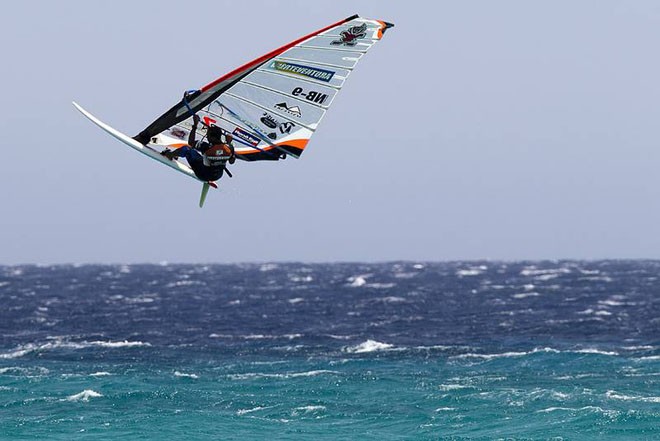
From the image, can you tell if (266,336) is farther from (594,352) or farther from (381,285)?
(381,285)

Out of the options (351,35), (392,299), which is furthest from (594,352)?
(392,299)

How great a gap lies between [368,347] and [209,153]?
37257mm

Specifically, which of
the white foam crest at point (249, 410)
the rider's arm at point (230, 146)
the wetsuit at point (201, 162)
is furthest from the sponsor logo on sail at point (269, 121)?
the white foam crest at point (249, 410)

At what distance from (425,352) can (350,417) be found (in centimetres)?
1715

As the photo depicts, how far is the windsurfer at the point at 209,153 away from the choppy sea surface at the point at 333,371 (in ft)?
52.5

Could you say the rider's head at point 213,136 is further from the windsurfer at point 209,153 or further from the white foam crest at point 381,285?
the white foam crest at point 381,285

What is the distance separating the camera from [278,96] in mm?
18781

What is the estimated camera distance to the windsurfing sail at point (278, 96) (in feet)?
59.6

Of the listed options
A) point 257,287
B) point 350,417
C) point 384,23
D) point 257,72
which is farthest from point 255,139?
point 257,287

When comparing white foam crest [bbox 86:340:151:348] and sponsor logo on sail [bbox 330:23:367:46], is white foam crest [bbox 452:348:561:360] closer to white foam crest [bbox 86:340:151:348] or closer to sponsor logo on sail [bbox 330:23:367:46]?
white foam crest [bbox 86:340:151:348]

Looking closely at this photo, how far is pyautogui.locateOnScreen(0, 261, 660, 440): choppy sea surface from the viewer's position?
34.7 metres

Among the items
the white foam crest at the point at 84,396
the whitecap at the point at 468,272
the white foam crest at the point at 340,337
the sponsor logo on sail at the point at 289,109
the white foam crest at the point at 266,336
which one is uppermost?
the sponsor logo on sail at the point at 289,109

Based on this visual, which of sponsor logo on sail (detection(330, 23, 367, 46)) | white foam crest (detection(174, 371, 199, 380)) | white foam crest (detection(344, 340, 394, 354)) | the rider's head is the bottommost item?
white foam crest (detection(174, 371, 199, 380))

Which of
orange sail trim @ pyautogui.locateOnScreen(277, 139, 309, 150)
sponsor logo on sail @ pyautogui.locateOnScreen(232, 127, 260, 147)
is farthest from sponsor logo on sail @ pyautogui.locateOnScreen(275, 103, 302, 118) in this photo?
sponsor logo on sail @ pyautogui.locateOnScreen(232, 127, 260, 147)
